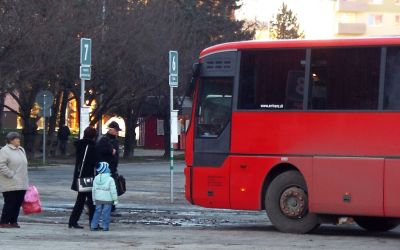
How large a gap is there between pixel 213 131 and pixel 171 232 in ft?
6.71

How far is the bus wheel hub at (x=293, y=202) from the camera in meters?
16.7

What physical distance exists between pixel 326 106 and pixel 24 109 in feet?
106

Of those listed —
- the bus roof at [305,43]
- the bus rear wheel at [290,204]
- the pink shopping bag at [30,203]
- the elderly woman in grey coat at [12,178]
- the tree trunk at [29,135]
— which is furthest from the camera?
the tree trunk at [29,135]

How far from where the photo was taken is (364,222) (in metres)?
17.6

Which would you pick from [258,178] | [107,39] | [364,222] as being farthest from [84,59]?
[107,39]

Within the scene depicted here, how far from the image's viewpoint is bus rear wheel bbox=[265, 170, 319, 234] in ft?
54.6

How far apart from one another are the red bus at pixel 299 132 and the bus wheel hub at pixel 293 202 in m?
0.02

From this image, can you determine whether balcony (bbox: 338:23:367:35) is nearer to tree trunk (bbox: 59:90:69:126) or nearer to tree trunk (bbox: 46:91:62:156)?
tree trunk (bbox: 59:90:69:126)

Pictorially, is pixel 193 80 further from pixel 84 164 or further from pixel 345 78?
pixel 345 78

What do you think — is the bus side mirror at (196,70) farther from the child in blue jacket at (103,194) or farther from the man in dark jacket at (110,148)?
the child in blue jacket at (103,194)

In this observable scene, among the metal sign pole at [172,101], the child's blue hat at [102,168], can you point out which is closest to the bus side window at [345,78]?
the child's blue hat at [102,168]

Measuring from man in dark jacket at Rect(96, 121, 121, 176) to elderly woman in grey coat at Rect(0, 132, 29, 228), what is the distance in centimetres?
135

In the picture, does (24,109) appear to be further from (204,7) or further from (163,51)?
(204,7)

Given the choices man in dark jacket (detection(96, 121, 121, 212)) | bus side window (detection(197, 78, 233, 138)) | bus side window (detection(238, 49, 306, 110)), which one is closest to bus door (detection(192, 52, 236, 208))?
bus side window (detection(197, 78, 233, 138))
